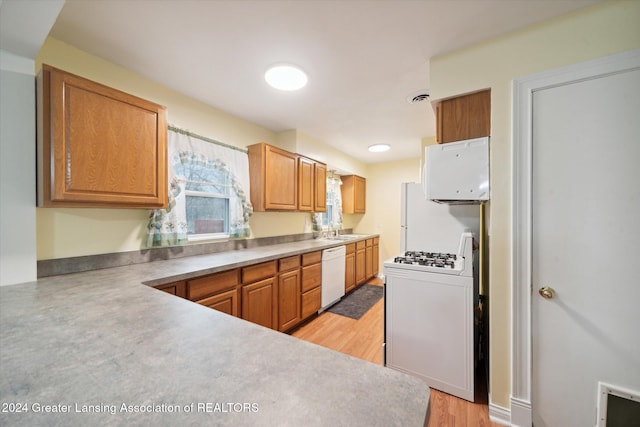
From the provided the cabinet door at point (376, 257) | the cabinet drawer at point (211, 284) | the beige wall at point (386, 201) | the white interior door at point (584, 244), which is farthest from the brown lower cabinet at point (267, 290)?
the beige wall at point (386, 201)

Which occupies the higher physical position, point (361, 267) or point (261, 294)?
point (261, 294)

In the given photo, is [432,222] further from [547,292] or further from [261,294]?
[261,294]

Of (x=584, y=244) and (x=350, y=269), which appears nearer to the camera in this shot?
(x=584, y=244)

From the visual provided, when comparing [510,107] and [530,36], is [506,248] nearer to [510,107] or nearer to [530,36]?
[510,107]

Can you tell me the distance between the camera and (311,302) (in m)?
2.88

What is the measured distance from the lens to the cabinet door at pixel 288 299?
2424 millimetres

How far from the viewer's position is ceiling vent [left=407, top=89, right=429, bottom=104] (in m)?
2.20

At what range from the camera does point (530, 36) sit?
144 centimetres

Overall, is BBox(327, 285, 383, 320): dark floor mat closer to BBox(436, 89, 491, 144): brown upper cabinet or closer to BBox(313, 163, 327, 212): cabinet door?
BBox(313, 163, 327, 212): cabinet door

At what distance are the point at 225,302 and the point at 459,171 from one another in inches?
77.1

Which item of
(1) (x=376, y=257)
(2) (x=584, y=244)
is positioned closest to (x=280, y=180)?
(2) (x=584, y=244)

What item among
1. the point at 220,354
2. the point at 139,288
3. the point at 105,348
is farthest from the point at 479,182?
the point at 139,288

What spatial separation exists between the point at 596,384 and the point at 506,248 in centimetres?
79

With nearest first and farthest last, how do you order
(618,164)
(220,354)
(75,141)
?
1. (220,354)
2. (618,164)
3. (75,141)
